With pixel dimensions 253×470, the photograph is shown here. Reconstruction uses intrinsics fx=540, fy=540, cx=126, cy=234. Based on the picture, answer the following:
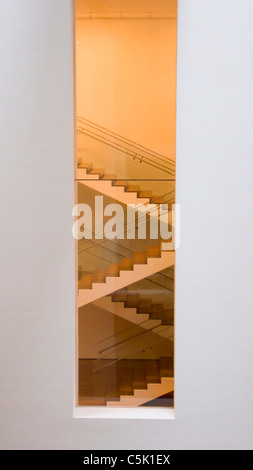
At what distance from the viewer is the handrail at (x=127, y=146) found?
14.7ft

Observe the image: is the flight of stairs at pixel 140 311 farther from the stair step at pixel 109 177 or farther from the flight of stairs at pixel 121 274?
the stair step at pixel 109 177

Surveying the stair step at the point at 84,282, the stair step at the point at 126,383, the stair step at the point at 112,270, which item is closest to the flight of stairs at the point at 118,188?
the stair step at the point at 112,270

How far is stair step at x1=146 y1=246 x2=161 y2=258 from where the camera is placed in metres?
4.51

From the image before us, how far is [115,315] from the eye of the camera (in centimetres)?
454

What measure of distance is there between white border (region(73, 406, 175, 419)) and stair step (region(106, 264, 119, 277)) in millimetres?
1149

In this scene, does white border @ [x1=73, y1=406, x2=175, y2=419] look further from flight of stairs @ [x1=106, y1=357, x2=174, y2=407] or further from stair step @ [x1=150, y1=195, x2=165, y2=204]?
stair step @ [x1=150, y1=195, x2=165, y2=204]

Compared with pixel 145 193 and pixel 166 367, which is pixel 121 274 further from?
pixel 166 367
